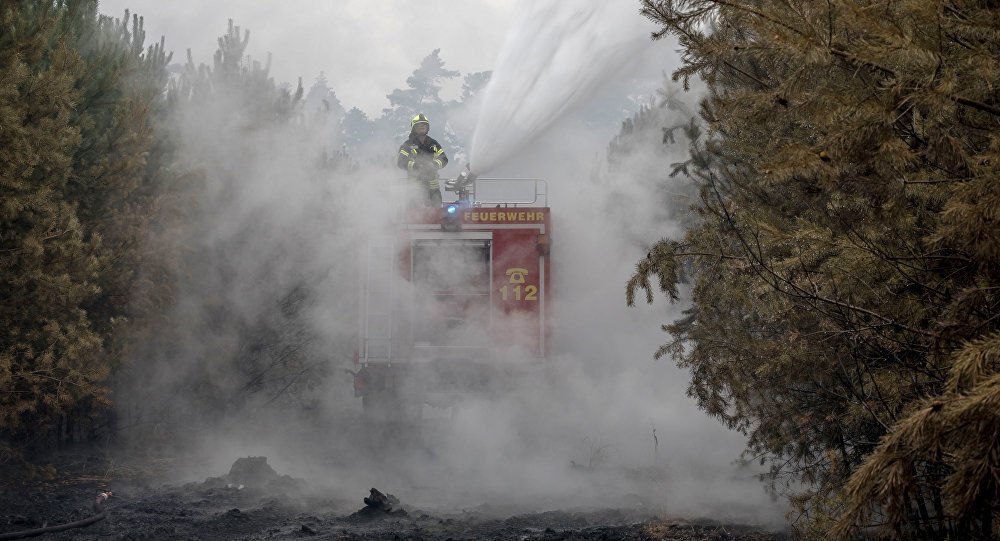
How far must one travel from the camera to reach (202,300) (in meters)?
13.9

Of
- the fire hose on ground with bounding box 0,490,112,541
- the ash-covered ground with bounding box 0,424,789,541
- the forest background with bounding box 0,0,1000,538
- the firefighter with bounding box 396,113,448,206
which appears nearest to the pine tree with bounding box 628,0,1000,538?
the forest background with bounding box 0,0,1000,538

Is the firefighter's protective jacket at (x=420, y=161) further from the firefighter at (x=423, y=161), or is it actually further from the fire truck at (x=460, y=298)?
the fire truck at (x=460, y=298)

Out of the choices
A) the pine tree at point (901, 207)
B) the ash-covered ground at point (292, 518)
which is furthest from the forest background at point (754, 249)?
the ash-covered ground at point (292, 518)

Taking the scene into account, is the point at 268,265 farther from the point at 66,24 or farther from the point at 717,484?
the point at 717,484

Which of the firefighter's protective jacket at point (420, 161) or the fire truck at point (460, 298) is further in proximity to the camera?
the firefighter's protective jacket at point (420, 161)

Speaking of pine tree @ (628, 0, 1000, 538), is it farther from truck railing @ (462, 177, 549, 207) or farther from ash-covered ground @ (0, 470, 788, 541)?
truck railing @ (462, 177, 549, 207)

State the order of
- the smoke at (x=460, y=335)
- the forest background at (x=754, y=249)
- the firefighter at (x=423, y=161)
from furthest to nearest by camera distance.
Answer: the firefighter at (x=423, y=161) → the smoke at (x=460, y=335) → the forest background at (x=754, y=249)

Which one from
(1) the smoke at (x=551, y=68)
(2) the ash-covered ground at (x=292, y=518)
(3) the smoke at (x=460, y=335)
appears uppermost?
(1) the smoke at (x=551, y=68)

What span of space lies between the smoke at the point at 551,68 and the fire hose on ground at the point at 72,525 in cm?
673

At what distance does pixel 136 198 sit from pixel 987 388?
→ 35.5 feet

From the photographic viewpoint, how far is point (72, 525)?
23.9 feet

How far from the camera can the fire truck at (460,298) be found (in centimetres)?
1166

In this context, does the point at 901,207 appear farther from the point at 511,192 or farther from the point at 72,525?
the point at 511,192

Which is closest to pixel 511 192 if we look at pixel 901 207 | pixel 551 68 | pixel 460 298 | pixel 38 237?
pixel 551 68
